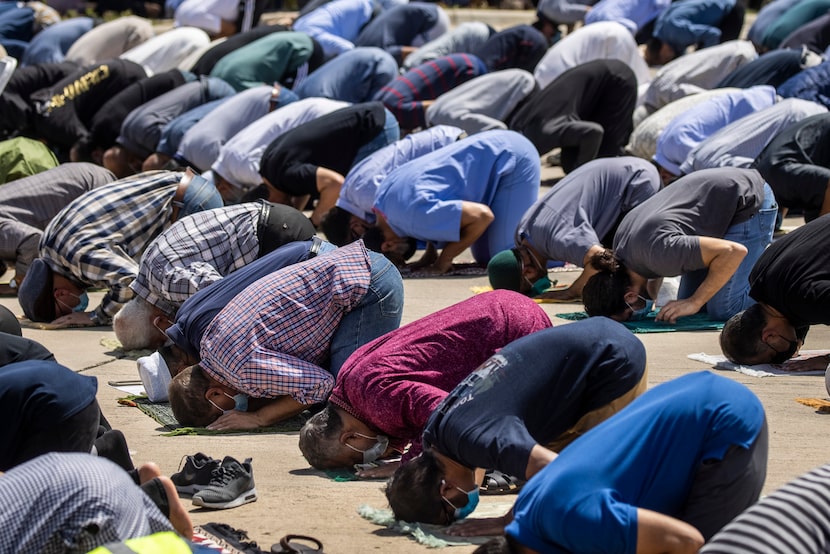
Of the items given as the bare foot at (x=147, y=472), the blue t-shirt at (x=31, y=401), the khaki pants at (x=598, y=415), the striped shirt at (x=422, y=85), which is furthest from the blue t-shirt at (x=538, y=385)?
the striped shirt at (x=422, y=85)

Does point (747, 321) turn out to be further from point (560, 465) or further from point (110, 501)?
point (110, 501)

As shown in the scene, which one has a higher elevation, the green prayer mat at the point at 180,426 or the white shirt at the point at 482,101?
the white shirt at the point at 482,101

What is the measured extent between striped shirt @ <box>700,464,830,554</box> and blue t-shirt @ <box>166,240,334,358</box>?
2909 mm

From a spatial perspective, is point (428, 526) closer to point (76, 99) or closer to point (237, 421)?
point (237, 421)

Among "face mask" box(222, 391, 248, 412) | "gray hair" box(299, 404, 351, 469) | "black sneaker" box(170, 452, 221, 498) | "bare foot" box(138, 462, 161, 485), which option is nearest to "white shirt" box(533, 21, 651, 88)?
"face mask" box(222, 391, 248, 412)

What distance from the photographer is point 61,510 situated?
323cm

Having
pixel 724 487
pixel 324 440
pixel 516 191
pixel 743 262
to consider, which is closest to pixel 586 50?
pixel 516 191

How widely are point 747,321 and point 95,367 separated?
293 centimetres

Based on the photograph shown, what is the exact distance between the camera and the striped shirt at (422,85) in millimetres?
10078

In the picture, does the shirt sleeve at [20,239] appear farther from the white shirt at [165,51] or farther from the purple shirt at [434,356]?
the white shirt at [165,51]

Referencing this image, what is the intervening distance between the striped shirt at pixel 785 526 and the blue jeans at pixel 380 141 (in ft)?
20.5

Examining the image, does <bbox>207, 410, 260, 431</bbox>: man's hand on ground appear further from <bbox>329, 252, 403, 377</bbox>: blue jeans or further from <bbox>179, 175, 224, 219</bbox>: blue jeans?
<bbox>179, 175, 224, 219</bbox>: blue jeans

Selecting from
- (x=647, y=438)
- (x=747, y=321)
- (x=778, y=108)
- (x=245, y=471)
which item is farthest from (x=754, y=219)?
(x=647, y=438)

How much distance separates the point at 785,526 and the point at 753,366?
9.59 ft
